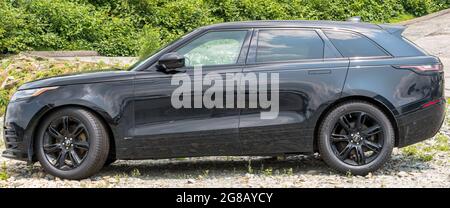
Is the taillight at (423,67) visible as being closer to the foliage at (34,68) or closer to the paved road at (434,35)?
the foliage at (34,68)

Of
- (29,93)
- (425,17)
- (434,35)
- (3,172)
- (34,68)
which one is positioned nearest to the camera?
(29,93)

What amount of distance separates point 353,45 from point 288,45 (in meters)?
0.64

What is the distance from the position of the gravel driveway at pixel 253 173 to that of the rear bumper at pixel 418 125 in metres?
0.39

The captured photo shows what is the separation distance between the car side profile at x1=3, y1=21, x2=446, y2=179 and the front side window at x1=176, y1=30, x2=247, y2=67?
0.6 inches

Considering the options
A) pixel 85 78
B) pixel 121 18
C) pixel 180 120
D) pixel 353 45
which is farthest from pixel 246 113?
pixel 121 18

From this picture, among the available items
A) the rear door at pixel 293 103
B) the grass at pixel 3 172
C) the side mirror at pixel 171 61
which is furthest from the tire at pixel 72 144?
the rear door at pixel 293 103

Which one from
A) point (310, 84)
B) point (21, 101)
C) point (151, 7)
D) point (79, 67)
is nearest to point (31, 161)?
point (21, 101)

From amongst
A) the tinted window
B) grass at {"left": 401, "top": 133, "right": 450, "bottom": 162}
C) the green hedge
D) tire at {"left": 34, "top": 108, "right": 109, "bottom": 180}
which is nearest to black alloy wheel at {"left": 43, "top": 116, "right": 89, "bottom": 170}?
tire at {"left": 34, "top": 108, "right": 109, "bottom": 180}

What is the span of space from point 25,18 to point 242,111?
33.4ft

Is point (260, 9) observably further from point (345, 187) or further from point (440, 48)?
point (345, 187)

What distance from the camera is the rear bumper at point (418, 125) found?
7.30m

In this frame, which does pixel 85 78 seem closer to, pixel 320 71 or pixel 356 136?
pixel 320 71

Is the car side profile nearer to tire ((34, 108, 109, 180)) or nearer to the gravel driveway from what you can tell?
tire ((34, 108, 109, 180))

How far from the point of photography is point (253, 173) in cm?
768
